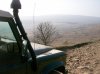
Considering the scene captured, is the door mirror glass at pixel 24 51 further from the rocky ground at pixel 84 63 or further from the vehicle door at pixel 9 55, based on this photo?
the rocky ground at pixel 84 63

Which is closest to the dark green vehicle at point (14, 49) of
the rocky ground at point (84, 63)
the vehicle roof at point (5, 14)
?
the vehicle roof at point (5, 14)

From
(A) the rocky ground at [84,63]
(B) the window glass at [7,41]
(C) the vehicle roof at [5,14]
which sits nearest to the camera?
(C) the vehicle roof at [5,14]

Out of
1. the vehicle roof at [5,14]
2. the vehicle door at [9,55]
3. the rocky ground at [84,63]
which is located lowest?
the rocky ground at [84,63]

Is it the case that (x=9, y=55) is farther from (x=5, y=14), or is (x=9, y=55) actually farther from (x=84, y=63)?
(x=84, y=63)

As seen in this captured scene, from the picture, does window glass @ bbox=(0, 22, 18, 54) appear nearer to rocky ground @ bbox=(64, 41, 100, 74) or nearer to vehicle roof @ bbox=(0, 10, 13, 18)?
vehicle roof @ bbox=(0, 10, 13, 18)

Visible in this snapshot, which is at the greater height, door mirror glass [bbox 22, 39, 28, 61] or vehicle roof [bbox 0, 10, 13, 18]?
vehicle roof [bbox 0, 10, 13, 18]

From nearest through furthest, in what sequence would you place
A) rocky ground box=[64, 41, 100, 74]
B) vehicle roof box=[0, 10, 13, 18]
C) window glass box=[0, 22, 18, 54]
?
1. vehicle roof box=[0, 10, 13, 18]
2. window glass box=[0, 22, 18, 54]
3. rocky ground box=[64, 41, 100, 74]

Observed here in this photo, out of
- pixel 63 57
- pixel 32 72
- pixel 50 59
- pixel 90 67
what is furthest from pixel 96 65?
pixel 32 72

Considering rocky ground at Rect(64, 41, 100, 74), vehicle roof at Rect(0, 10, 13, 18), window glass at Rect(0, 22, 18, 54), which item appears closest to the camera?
vehicle roof at Rect(0, 10, 13, 18)

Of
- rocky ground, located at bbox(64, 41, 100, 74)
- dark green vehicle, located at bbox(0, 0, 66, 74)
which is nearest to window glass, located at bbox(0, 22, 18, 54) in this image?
dark green vehicle, located at bbox(0, 0, 66, 74)

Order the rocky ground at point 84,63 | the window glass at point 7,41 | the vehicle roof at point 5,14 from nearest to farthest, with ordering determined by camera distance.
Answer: the vehicle roof at point 5,14 → the window glass at point 7,41 → the rocky ground at point 84,63

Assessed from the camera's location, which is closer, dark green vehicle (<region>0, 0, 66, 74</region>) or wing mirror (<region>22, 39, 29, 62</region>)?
dark green vehicle (<region>0, 0, 66, 74</region>)

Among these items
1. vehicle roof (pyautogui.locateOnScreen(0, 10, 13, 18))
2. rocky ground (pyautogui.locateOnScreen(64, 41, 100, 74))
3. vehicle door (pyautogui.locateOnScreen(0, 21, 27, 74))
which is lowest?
rocky ground (pyautogui.locateOnScreen(64, 41, 100, 74))

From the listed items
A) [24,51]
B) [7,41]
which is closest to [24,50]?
[24,51]
